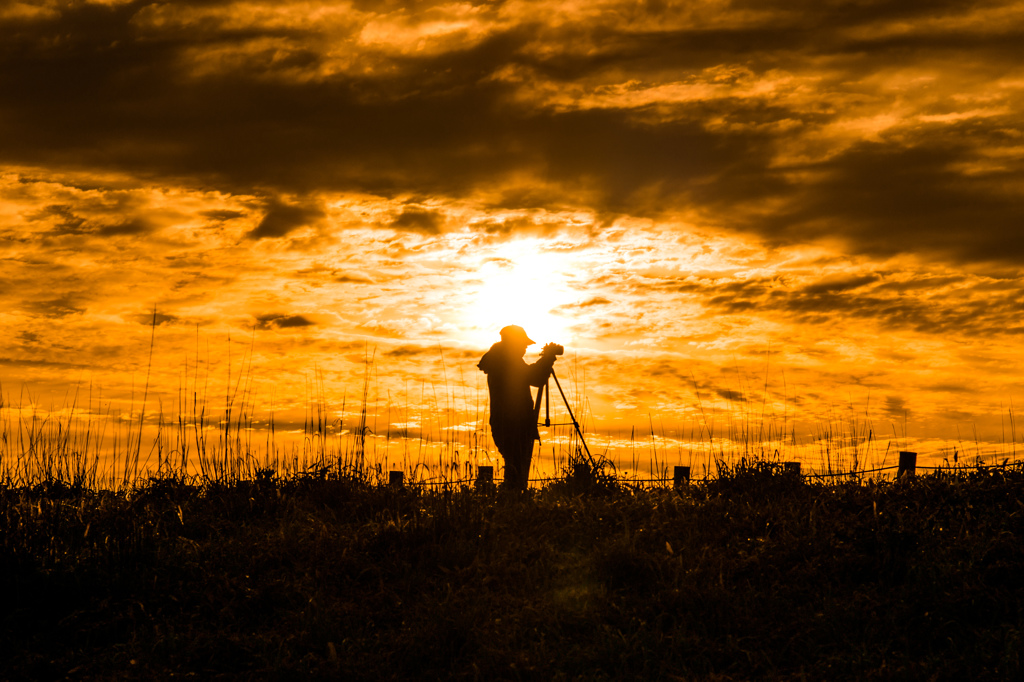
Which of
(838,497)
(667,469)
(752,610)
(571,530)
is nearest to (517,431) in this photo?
(667,469)

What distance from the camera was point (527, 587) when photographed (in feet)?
23.3

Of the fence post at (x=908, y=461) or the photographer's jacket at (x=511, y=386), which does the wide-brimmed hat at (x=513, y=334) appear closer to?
the photographer's jacket at (x=511, y=386)

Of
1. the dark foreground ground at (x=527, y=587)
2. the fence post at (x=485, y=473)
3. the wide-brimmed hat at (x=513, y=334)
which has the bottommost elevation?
the dark foreground ground at (x=527, y=587)

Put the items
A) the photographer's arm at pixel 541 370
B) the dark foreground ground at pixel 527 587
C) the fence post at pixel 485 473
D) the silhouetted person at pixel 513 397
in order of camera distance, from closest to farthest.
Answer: the dark foreground ground at pixel 527 587 → the fence post at pixel 485 473 → the silhouetted person at pixel 513 397 → the photographer's arm at pixel 541 370

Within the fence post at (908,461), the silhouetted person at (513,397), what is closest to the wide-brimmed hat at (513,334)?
the silhouetted person at (513,397)

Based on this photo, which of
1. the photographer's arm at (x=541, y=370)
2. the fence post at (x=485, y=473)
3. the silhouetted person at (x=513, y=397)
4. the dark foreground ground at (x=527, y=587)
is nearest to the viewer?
the dark foreground ground at (x=527, y=587)

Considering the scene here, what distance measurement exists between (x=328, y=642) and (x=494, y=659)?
53.4 inches

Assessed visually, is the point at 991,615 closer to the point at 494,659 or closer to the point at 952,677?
the point at 952,677

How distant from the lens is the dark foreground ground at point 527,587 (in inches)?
239

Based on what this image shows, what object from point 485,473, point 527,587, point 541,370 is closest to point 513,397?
point 541,370

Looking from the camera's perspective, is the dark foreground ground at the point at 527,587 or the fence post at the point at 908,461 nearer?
the dark foreground ground at the point at 527,587

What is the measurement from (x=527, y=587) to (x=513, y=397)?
15.5 ft

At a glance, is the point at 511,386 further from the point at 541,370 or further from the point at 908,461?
the point at 908,461

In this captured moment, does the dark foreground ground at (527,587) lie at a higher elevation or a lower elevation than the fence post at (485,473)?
lower
